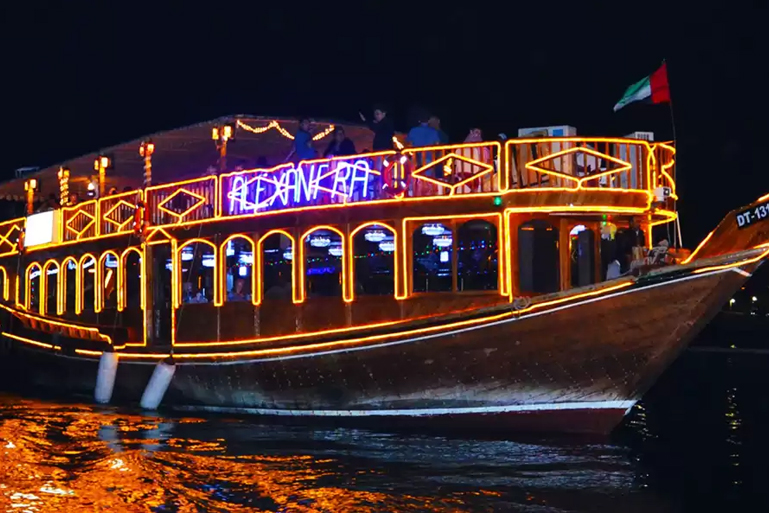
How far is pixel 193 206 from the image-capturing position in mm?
15180

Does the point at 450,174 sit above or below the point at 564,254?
above

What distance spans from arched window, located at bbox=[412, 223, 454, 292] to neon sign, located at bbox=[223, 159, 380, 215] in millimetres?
896

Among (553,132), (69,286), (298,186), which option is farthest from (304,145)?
(69,286)

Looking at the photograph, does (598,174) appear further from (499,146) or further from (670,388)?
(670,388)

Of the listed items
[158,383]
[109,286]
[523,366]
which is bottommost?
[158,383]

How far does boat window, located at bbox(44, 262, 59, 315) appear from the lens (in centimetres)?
1975

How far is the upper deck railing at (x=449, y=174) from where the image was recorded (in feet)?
39.9

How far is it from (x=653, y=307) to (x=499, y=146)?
8.30 feet

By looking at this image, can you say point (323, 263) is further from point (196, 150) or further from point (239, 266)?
point (196, 150)

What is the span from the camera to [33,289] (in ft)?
73.0

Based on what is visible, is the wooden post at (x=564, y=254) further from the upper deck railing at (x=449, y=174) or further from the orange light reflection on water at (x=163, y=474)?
the orange light reflection on water at (x=163, y=474)

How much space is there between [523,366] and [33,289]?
13638 mm

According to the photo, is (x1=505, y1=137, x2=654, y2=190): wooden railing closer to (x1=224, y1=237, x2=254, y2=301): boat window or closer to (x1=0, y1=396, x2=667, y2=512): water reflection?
(x1=0, y1=396, x2=667, y2=512): water reflection

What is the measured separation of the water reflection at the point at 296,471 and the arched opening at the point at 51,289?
5387 millimetres
